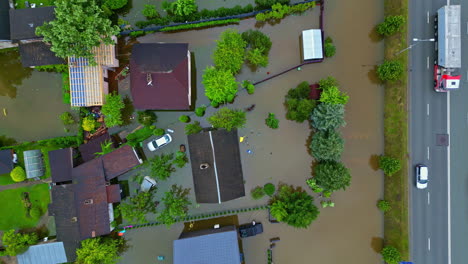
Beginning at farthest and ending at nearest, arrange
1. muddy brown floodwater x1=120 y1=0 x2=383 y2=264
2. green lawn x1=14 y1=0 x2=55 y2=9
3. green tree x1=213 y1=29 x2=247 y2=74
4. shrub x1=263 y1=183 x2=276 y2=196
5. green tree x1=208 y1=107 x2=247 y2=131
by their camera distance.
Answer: green lawn x1=14 y1=0 x2=55 y2=9 < muddy brown floodwater x1=120 y1=0 x2=383 y2=264 < shrub x1=263 y1=183 x2=276 y2=196 < green tree x1=208 y1=107 x2=247 y2=131 < green tree x1=213 y1=29 x2=247 y2=74

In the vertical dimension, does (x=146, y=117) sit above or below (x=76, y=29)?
below

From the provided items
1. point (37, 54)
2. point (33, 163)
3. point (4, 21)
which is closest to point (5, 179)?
point (33, 163)

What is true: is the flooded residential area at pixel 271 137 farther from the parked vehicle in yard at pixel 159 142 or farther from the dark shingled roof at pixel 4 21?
the dark shingled roof at pixel 4 21

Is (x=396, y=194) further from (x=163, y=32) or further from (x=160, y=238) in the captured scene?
(x=163, y=32)

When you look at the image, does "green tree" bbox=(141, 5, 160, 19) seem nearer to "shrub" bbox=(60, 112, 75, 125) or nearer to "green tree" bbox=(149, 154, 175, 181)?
"shrub" bbox=(60, 112, 75, 125)

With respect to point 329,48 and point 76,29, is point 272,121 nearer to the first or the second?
point 329,48

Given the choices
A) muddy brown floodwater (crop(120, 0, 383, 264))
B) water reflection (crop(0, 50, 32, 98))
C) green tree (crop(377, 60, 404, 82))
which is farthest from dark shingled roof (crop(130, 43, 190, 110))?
green tree (crop(377, 60, 404, 82))
